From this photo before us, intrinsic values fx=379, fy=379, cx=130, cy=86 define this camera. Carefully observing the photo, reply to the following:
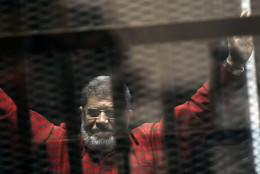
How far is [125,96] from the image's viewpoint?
1383mm

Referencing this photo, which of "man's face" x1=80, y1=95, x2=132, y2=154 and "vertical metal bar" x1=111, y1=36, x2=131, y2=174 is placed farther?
"man's face" x1=80, y1=95, x2=132, y2=154

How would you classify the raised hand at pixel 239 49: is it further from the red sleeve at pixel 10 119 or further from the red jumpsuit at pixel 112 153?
the red sleeve at pixel 10 119

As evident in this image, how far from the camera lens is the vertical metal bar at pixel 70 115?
134 cm

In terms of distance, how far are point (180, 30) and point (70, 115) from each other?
495mm

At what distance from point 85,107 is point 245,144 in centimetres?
66

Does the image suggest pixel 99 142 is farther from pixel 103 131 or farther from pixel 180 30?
pixel 180 30

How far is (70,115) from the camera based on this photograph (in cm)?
138

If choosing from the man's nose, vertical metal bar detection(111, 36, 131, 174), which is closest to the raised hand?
vertical metal bar detection(111, 36, 131, 174)

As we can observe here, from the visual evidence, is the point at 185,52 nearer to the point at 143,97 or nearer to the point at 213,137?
the point at 143,97

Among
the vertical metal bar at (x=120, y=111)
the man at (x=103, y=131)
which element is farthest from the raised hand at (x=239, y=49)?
the vertical metal bar at (x=120, y=111)

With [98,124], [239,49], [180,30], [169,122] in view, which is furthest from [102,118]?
[239,49]

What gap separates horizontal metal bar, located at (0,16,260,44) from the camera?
1.25 m

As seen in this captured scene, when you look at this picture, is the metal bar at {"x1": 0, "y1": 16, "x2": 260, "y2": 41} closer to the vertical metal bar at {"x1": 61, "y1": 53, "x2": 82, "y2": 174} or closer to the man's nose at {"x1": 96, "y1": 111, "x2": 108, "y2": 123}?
the vertical metal bar at {"x1": 61, "y1": 53, "x2": 82, "y2": 174}

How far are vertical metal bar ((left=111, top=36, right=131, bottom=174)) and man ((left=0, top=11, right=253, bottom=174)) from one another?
0.18 ft
